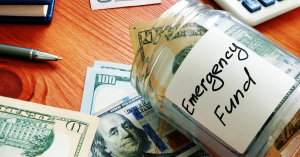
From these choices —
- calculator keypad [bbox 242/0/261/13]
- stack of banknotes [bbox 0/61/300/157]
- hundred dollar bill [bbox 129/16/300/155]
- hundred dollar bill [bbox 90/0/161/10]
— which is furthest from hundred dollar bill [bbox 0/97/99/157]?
calculator keypad [bbox 242/0/261/13]

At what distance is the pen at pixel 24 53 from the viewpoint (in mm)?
410

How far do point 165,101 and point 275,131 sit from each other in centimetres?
12

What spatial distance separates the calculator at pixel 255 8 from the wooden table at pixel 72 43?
0.02m

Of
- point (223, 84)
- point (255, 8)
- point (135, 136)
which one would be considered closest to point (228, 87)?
point (223, 84)

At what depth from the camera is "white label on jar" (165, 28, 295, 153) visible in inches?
10.1

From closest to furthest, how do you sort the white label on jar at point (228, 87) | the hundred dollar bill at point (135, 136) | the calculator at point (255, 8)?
1. the white label on jar at point (228, 87)
2. the hundred dollar bill at point (135, 136)
3. the calculator at point (255, 8)

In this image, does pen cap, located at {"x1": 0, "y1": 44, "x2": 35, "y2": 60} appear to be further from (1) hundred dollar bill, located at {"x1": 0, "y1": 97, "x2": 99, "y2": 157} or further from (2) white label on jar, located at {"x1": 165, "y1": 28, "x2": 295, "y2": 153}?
(2) white label on jar, located at {"x1": 165, "y1": 28, "x2": 295, "y2": 153}

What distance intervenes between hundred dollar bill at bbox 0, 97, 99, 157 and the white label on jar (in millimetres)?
A: 154

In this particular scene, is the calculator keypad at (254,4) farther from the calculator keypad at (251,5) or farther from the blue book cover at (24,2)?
the blue book cover at (24,2)

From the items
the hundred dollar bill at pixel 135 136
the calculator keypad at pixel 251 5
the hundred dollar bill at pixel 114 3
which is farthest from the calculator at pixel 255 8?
the hundred dollar bill at pixel 135 136

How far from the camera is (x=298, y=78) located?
278 mm

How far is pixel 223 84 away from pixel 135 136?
0.16 meters

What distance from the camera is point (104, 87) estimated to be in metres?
0.41

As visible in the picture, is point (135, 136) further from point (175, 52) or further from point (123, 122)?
point (175, 52)
